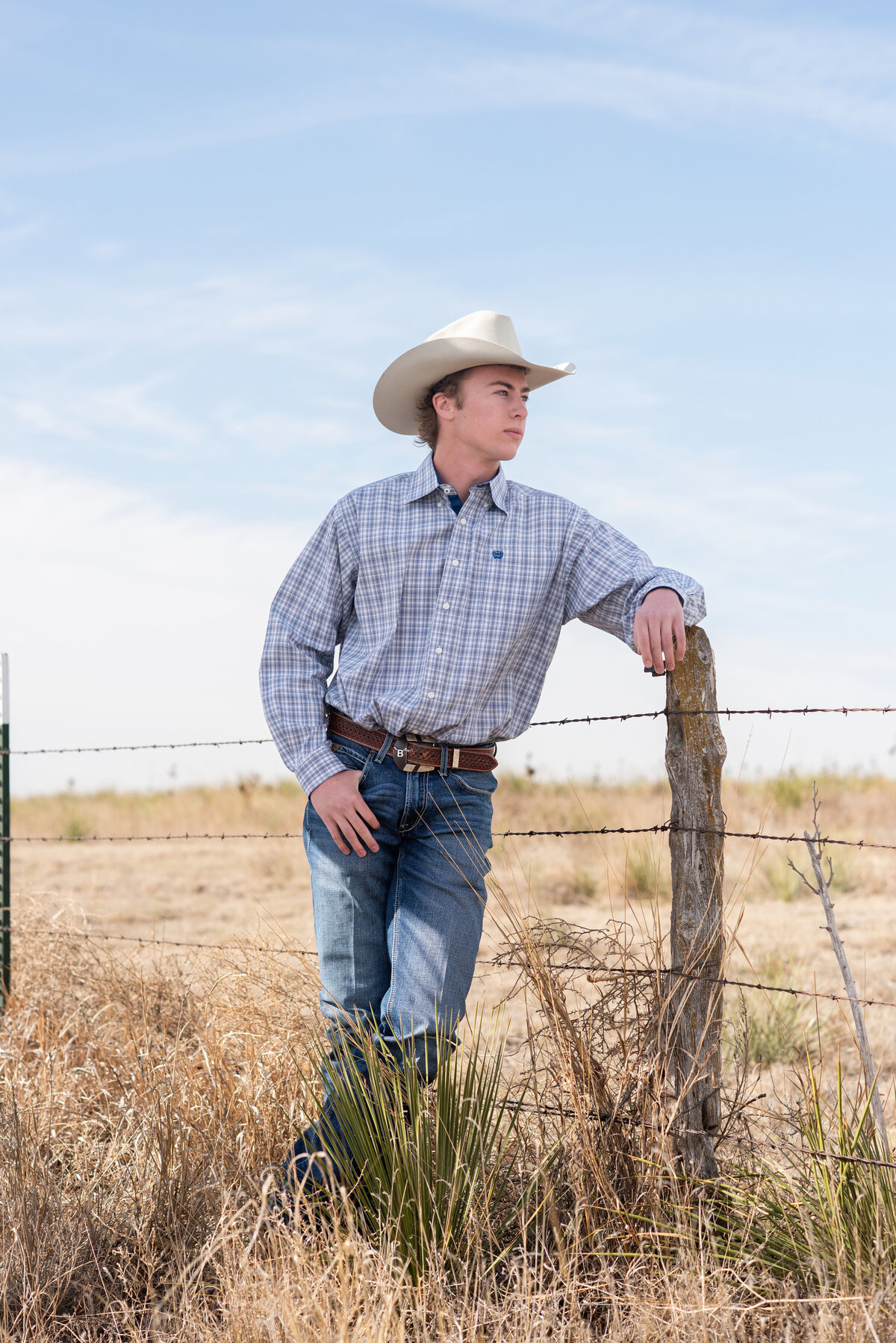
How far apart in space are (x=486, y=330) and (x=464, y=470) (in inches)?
15.7

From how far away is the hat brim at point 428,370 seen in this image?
10.6 ft

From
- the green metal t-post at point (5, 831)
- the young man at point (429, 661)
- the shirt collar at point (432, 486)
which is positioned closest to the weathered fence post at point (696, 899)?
the young man at point (429, 661)

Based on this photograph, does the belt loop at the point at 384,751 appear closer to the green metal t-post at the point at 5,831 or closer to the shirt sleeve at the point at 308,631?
the shirt sleeve at the point at 308,631

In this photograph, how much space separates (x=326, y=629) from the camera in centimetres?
332

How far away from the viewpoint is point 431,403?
3496 mm

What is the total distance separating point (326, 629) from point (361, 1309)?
5.53 ft

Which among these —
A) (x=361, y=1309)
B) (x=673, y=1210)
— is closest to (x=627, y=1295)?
(x=673, y=1210)

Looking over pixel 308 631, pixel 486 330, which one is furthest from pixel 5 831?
pixel 486 330

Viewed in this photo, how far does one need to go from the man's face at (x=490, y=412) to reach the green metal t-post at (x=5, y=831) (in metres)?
3.79

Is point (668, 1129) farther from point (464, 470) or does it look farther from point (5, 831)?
point (5, 831)

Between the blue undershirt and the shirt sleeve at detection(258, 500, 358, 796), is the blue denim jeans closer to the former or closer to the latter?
the shirt sleeve at detection(258, 500, 358, 796)

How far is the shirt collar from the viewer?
126 inches

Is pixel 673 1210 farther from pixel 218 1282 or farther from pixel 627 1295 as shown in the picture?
pixel 218 1282

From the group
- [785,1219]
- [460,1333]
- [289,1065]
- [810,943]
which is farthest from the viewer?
[810,943]
